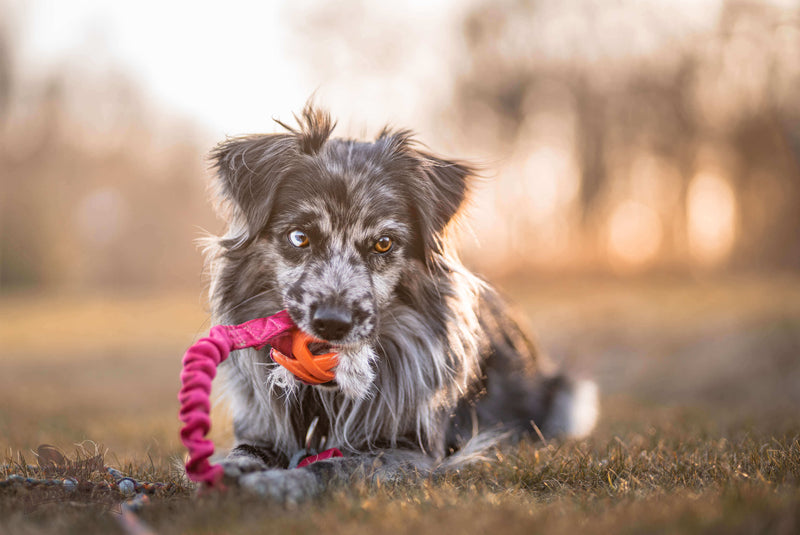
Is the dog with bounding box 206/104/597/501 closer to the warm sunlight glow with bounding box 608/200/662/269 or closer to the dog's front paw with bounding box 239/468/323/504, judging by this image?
the dog's front paw with bounding box 239/468/323/504

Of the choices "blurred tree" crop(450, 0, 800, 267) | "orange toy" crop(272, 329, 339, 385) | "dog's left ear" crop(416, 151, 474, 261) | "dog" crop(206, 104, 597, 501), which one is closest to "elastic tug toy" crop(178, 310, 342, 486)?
"orange toy" crop(272, 329, 339, 385)

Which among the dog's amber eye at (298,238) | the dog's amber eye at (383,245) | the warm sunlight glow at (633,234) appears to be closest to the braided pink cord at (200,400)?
the dog's amber eye at (298,238)

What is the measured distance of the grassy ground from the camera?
232cm

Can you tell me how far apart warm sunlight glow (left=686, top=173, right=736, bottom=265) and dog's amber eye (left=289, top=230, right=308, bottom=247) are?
75.0ft

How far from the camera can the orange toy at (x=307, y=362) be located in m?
3.33

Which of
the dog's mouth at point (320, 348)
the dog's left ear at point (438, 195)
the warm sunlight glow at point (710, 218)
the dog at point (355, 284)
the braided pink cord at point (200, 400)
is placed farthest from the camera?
the warm sunlight glow at point (710, 218)

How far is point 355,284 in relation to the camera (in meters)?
3.56

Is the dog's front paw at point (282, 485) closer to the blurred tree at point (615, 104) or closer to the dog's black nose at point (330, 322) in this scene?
the dog's black nose at point (330, 322)

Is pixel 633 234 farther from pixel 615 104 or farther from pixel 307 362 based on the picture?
pixel 307 362

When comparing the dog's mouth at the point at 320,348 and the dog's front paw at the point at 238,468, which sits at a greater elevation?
the dog's mouth at the point at 320,348

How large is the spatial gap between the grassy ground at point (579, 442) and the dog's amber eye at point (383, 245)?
1379 mm

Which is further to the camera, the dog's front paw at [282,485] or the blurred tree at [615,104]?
the blurred tree at [615,104]

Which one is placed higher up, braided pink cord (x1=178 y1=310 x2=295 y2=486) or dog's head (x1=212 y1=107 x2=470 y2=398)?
dog's head (x1=212 y1=107 x2=470 y2=398)

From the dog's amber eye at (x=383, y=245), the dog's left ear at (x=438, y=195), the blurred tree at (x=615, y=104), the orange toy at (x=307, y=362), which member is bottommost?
the orange toy at (x=307, y=362)
